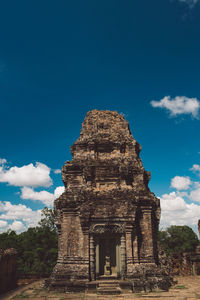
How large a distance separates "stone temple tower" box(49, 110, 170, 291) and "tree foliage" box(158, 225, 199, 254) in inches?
1480

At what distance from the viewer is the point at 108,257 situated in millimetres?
13109

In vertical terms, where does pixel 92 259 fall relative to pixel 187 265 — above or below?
above

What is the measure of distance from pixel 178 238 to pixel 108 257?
4240cm

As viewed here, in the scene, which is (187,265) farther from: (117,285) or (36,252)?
(36,252)

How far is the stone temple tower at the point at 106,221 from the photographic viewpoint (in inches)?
476

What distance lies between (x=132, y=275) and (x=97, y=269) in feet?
6.04

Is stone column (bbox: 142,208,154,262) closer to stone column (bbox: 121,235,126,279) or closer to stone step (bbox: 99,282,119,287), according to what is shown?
stone column (bbox: 121,235,126,279)

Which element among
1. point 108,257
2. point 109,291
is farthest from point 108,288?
point 108,257

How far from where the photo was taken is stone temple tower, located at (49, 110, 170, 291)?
476 inches

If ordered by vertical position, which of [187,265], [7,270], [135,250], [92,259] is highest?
[135,250]

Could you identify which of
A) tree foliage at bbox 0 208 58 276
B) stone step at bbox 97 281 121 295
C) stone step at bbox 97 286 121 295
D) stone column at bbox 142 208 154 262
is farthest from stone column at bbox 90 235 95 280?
tree foliage at bbox 0 208 58 276

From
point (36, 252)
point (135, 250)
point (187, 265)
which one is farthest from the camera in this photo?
point (36, 252)

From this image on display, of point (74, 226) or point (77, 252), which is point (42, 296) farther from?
point (74, 226)

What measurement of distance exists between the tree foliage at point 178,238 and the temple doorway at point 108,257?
124 ft
